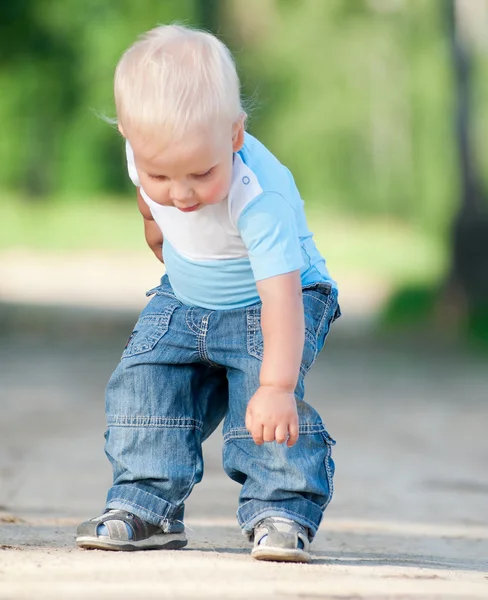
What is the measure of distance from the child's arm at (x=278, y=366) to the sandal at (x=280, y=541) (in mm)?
234

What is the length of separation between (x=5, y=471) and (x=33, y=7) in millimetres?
8093

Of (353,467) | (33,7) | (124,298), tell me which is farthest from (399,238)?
(353,467)

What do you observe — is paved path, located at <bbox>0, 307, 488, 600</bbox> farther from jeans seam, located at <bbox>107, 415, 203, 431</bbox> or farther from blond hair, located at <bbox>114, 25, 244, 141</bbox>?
blond hair, located at <bbox>114, 25, 244, 141</bbox>

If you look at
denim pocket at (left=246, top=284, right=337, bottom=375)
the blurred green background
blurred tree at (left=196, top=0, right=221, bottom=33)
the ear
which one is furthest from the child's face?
the blurred green background

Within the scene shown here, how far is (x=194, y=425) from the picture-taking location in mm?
2998

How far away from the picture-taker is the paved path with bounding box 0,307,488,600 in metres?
2.42

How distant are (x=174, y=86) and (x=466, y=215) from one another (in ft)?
28.4

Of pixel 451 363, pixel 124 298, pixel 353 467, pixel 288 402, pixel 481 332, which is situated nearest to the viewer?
pixel 288 402

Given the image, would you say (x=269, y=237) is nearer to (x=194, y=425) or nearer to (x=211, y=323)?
(x=211, y=323)

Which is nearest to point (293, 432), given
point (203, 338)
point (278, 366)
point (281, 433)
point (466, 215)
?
point (281, 433)

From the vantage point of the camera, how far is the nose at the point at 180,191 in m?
2.59

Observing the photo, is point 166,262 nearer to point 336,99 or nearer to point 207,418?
point 207,418

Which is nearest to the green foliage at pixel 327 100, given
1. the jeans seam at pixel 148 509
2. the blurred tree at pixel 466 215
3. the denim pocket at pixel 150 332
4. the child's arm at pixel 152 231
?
the blurred tree at pixel 466 215

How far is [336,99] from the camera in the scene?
103ft
